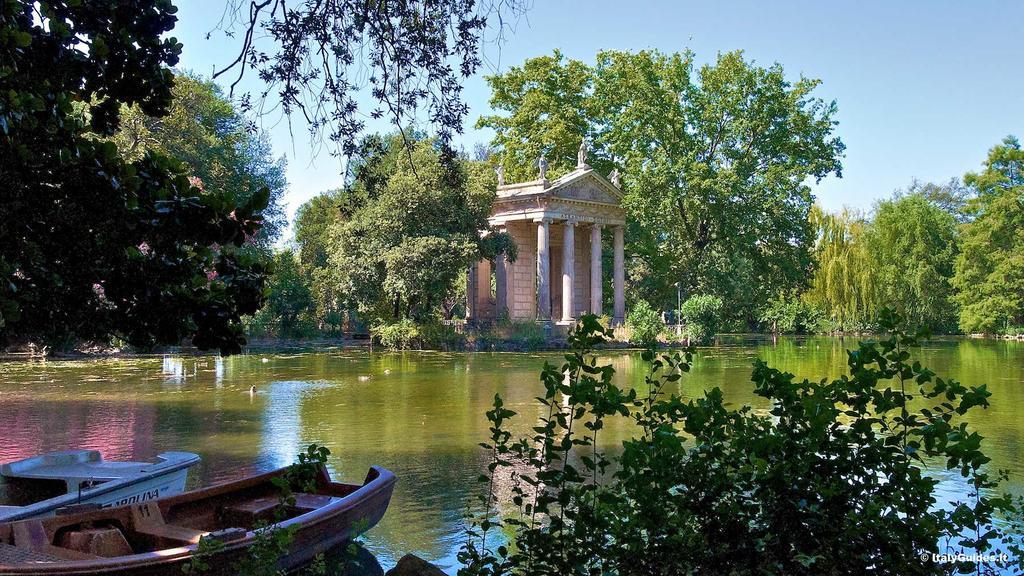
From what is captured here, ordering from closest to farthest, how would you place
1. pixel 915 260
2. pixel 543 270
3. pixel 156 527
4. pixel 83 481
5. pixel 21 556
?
Answer: pixel 21 556 → pixel 156 527 → pixel 83 481 → pixel 543 270 → pixel 915 260

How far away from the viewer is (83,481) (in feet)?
24.8

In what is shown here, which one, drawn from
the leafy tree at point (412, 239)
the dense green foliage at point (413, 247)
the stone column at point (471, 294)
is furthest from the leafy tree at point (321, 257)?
the stone column at point (471, 294)

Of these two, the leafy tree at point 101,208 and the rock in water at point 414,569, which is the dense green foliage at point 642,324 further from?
the leafy tree at point 101,208

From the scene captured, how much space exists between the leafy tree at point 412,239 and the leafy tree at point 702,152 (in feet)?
31.3

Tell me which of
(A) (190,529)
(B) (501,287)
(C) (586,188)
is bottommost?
(A) (190,529)

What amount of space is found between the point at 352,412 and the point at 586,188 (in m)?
27.9

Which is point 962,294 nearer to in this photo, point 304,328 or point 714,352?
point 714,352

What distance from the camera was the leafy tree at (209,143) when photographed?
34.6 metres

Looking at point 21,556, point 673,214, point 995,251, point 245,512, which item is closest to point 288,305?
point 673,214

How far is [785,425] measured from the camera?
418 cm

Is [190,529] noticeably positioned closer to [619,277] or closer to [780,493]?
[780,493]

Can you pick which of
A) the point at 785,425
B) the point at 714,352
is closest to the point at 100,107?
the point at 785,425

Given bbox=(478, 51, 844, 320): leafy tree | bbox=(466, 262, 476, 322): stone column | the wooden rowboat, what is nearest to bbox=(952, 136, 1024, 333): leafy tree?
bbox=(478, 51, 844, 320): leafy tree

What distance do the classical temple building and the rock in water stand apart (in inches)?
1365
